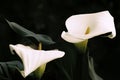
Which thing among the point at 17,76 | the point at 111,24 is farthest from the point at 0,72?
the point at 111,24

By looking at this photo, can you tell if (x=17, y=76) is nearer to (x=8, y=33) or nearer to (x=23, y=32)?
(x=23, y=32)

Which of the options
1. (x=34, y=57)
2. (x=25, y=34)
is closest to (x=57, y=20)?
(x=25, y=34)

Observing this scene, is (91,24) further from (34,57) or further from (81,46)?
(34,57)

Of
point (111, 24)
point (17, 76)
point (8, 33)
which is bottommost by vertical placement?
point (8, 33)

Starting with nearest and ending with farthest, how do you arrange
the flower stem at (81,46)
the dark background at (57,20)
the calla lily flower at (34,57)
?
the calla lily flower at (34,57) < the flower stem at (81,46) < the dark background at (57,20)

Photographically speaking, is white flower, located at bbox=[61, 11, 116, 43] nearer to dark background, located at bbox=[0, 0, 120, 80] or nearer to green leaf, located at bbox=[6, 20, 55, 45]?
green leaf, located at bbox=[6, 20, 55, 45]

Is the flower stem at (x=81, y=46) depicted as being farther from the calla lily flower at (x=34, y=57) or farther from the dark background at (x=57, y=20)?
the dark background at (x=57, y=20)

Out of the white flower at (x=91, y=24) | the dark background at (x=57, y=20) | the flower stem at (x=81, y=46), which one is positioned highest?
the white flower at (x=91, y=24)

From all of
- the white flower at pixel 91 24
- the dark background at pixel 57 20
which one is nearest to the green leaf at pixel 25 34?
the white flower at pixel 91 24
